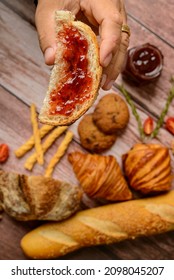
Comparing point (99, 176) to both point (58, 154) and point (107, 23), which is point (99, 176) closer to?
point (58, 154)

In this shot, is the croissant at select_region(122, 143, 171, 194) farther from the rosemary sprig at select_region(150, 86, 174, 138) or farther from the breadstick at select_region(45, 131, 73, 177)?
the breadstick at select_region(45, 131, 73, 177)

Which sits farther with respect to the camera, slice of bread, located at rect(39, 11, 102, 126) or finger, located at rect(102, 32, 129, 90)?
finger, located at rect(102, 32, 129, 90)

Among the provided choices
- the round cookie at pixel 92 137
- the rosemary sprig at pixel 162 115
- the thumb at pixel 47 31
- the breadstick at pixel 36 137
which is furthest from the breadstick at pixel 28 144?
the thumb at pixel 47 31

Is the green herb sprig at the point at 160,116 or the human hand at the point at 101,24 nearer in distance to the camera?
the human hand at the point at 101,24

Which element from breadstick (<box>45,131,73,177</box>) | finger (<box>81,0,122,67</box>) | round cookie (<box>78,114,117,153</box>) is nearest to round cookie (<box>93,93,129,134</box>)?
round cookie (<box>78,114,117,153</box>)

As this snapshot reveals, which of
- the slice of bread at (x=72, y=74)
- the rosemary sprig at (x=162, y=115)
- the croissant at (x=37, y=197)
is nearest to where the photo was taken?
the slice of bread at (x=72, y=74)

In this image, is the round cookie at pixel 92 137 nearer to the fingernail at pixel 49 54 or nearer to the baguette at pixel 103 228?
the baguette at pixel 103 228

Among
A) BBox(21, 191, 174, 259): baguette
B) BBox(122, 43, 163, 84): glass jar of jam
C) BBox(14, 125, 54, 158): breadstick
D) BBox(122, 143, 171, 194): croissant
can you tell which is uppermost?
BBox(122, 43, 163, 84): glass jar of jam

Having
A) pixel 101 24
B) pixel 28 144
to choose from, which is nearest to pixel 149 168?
pixel 28 144
